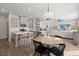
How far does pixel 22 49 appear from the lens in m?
2.24

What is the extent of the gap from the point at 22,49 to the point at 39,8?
0.86 meters

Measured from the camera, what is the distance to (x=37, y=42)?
2236mm

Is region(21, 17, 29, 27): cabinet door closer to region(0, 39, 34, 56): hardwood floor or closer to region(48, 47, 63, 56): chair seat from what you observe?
Answer: region(0, 39, 34, 56): hardwood floor

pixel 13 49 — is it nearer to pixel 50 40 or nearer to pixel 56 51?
pixel 50 40

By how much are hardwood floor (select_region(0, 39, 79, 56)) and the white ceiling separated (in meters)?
0.58

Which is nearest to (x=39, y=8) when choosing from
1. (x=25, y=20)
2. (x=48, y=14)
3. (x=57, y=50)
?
(x=48, y=14)

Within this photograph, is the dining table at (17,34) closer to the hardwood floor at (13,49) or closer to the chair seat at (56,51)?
the hardwood floor at (13,49)

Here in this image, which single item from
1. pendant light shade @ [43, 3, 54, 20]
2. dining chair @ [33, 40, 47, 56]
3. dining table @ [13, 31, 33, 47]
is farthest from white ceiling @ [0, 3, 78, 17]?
dining chair @ [33, 40, 47, 56]

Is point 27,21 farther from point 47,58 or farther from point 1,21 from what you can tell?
point 47,58

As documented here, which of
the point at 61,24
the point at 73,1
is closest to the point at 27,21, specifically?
the point at 61,24

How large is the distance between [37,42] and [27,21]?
17.8 inches

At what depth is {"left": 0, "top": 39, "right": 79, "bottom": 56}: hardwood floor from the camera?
2.19 m

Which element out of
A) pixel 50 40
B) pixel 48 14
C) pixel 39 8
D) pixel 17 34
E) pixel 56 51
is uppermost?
pixel 39 8

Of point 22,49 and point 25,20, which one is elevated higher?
point 25,20
